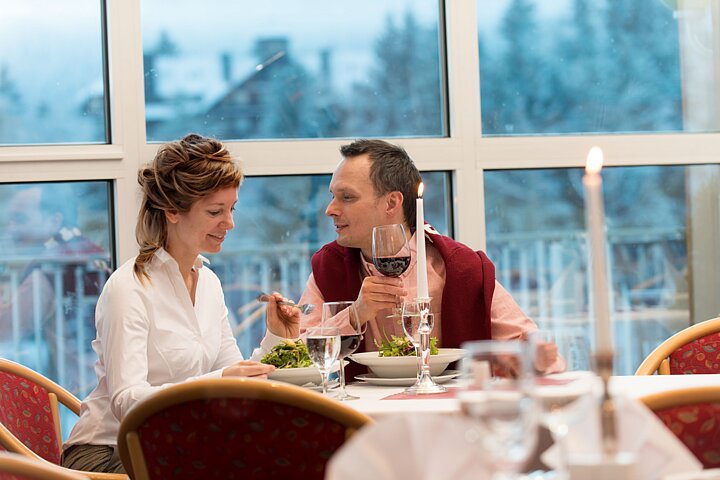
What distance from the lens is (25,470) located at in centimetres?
125

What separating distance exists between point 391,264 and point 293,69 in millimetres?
1790

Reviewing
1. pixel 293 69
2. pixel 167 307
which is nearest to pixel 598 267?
pixel 167 307

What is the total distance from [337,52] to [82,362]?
58.6 inches

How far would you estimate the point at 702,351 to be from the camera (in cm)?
253

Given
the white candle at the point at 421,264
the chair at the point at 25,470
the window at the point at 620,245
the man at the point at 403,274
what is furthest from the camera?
the window at the point at 620,245

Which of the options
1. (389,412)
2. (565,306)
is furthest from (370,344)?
(565,306)

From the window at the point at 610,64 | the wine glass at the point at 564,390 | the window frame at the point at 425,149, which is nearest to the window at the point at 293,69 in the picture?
the window frame at the point at 425,149

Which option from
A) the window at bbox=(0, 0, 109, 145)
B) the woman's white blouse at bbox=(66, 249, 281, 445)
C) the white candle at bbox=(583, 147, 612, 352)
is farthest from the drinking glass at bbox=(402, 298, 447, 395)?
the window at bbox=(0, 0, 109, 145)

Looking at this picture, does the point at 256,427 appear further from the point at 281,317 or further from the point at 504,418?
the point at 281,317

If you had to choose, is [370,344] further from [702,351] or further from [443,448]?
[443,448]

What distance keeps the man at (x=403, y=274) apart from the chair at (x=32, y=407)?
73cm

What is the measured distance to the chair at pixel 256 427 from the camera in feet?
4.56

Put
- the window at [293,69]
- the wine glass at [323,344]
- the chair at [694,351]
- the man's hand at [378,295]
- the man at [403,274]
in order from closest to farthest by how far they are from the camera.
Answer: the wine glass at [323,344], the man's hand at [378,295], the chair at [694,351], the man at [403,274], the window at [293,69]

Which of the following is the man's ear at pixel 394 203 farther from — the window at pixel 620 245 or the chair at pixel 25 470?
the chair at pixel 25 470
